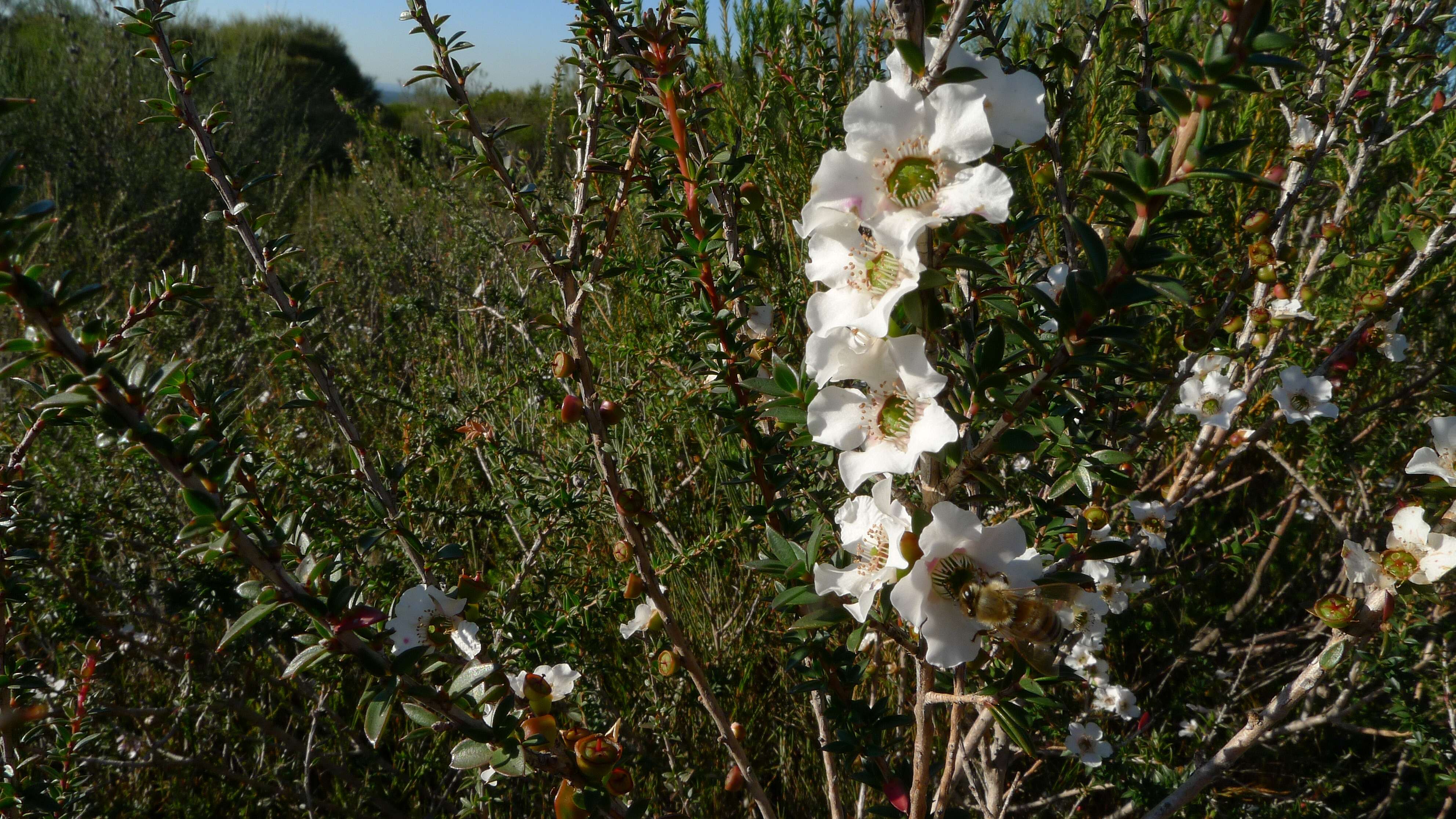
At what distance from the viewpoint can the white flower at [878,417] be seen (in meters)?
0.74

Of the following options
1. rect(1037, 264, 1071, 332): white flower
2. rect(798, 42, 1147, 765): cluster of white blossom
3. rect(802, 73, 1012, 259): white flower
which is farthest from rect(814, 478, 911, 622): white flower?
rect(1037, 264, 1071, 332): white flower

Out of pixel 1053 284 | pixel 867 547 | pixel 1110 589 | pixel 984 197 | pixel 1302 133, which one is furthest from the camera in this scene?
pixel 1302 133

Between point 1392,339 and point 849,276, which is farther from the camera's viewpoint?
point 1392,339

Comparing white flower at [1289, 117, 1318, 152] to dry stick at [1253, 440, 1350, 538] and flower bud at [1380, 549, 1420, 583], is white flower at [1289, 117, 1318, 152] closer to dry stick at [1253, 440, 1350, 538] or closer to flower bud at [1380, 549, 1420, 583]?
dry stick at [1253, 440, 1350, 538]

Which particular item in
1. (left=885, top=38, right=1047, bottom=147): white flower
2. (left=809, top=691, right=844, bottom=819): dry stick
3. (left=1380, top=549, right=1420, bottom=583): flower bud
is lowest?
(left=809, top=691, right=844, bottom=819): dry stick

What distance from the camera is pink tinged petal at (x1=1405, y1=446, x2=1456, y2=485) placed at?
1.10 metres

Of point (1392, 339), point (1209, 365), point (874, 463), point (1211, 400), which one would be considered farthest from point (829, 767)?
point (1392, 339)

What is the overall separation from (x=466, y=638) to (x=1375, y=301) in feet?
6.45

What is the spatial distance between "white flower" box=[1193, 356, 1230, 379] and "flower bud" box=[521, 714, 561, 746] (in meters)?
1.76

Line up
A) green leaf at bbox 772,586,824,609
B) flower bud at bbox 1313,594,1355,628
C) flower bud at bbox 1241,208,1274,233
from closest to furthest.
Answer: green leaf at bbox 772,586,824,609 → flower bud at bbox 1313,594,1355,628 → flower bud at bbox 1241,208,1274,233

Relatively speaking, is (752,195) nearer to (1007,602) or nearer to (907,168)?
(907,168)

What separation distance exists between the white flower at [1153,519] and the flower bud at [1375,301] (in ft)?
1.98

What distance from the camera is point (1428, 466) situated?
115 centimetres

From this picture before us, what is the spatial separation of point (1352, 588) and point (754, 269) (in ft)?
6.75
